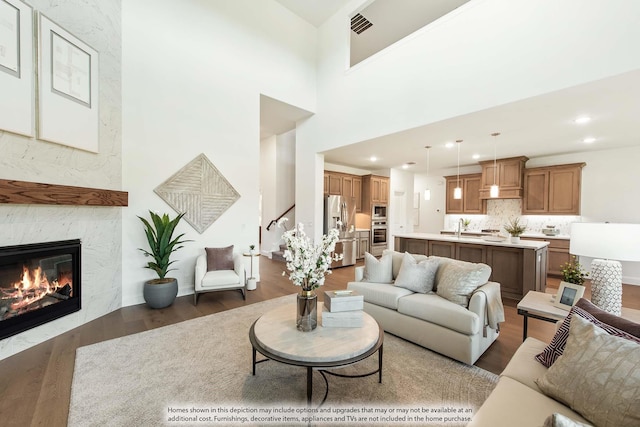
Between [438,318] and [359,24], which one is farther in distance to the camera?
[359,24]

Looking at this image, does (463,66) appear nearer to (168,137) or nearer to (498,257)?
(498,257)

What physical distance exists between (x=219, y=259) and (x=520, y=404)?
397 cm

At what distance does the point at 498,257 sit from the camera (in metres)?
4.35

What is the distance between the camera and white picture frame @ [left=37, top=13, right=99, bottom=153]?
2.67 meters

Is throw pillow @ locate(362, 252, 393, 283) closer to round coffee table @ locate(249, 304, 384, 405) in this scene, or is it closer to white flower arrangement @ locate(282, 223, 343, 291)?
round coffee table @ locate(249, 304, 384, 405)

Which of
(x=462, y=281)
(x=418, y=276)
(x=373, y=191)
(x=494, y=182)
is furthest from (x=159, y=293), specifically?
(x=494, y=182)

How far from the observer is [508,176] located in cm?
629

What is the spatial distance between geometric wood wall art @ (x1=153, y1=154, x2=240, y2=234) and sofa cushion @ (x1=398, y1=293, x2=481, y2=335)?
3.36 metres

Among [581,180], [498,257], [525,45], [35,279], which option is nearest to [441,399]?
[498,257]

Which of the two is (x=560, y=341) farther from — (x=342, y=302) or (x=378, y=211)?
(x=378, y=211)

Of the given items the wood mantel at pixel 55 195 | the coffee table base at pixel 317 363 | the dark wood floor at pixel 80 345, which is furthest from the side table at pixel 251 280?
the coffee table base at pixel 317 363

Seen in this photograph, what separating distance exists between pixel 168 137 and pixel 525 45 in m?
4.93

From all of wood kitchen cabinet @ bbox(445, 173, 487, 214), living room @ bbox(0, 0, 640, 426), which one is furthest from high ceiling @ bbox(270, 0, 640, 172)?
wood kitchen cabinet @ bbox(445, 173, 487, 214)

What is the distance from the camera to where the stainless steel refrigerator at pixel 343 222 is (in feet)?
20.3
